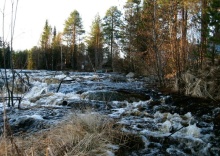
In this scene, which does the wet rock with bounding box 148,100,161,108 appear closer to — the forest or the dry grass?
the forest

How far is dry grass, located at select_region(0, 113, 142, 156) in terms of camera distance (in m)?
2.89

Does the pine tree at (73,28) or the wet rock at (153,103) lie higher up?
the pine tree at (73,28)

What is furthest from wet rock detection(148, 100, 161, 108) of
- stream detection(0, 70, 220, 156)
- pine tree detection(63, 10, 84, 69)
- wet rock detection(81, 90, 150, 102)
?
pine tree detection(63, 10, 84, 69)

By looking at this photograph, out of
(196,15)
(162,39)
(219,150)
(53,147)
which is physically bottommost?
(219,150)

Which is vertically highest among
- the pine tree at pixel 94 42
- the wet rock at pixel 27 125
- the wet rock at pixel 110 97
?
the pine tree at pixel 94 42

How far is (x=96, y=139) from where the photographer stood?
3396 mm

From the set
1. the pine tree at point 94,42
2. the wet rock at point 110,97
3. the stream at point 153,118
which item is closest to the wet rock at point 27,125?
the stream at point 153,118

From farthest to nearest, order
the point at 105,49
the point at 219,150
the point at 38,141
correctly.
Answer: the point at 105,49, the point at 219,150, the point at 38,141

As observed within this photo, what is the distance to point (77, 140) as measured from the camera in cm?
338

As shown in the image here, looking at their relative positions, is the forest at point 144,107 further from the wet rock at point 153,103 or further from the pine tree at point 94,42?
the pine tree at point 94,42

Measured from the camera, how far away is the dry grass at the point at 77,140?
2.89 metres

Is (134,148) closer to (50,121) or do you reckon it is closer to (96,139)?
(96,139)

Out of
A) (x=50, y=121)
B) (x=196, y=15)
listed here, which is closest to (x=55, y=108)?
(x=50, y=121)

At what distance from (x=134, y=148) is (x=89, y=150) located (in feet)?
2.49
